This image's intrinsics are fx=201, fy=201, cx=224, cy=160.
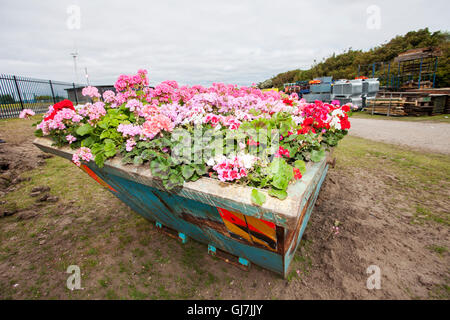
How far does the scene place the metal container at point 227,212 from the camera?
3.67 feet

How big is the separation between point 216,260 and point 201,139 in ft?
4.66

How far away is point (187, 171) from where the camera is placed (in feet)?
4.48

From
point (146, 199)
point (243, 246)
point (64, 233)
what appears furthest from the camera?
point (64, 233)

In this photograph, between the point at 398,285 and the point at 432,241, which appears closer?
the point at 398,285

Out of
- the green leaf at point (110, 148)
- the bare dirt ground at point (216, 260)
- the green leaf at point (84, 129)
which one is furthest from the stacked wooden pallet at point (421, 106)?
the green leaf at point (84, 129)

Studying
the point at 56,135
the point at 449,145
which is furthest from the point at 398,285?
the point at 449,145

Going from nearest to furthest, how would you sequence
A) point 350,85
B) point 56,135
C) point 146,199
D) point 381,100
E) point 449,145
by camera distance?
point 146,199, point 56,135, point 449,145, point 381,100, point 350,85

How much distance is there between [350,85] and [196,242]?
16.3 m

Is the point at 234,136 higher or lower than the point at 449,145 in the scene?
higher

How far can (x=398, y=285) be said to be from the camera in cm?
184

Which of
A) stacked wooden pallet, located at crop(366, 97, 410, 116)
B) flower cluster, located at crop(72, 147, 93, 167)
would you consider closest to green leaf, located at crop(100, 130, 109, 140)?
flower cluster, located at crop(72, 147, 93, 167)

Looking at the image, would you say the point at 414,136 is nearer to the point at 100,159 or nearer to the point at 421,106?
the point at 421,106
